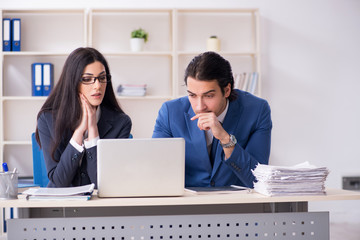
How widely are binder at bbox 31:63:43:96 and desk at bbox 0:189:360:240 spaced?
2.61m

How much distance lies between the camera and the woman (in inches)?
86.8

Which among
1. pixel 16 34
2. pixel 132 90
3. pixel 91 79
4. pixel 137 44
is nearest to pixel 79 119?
pixel 91 79

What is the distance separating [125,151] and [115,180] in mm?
108

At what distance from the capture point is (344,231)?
13.5 ft

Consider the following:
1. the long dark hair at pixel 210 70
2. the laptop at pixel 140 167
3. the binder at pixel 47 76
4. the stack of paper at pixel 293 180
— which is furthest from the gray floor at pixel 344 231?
the binder at pixel 47 76

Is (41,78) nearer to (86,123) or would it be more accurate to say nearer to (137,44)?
(137,44)

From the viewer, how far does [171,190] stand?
1.73 meters

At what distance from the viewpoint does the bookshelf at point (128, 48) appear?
4.44 meters

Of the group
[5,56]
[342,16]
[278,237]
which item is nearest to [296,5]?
[342,16]

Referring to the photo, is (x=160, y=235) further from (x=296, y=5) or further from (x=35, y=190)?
(x=296, y=5)

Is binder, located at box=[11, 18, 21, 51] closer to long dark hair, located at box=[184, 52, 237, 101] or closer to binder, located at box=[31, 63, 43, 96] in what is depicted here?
binder, located at box=[31, 63, 43, 96]

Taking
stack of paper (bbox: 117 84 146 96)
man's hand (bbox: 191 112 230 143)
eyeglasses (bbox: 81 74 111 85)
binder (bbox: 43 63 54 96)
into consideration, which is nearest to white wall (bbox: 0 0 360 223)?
stack of paper (bbox: 117 84 146 96)

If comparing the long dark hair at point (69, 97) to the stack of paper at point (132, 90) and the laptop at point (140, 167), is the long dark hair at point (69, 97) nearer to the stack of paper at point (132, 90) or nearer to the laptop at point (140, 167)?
the laptop at point (140, 167)

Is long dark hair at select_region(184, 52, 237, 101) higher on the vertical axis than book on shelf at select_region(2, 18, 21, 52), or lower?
lower
